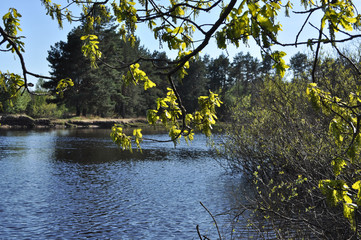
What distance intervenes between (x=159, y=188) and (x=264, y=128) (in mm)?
5750

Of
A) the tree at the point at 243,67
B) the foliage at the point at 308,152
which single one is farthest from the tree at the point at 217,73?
the foliage at the point at 308,152

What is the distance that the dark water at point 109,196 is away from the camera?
449 inches

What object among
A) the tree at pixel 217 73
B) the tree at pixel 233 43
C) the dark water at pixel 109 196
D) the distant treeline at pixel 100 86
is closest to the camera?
the tree at pixel 233 43

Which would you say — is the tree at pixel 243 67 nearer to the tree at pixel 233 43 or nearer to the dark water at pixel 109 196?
the dark water at pixel 109 196

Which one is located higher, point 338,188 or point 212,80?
point 212,80

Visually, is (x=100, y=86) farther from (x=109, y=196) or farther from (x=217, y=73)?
(x=109, y=196)

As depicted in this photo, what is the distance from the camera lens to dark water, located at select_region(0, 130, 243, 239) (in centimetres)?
1140

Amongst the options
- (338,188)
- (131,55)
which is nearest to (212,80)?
(131,55)

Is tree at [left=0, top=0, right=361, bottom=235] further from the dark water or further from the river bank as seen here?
the river bank

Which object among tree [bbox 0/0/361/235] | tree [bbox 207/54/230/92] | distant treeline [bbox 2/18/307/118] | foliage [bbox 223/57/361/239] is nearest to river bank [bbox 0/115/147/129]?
distant treeline [bbox 2/18/307/118]

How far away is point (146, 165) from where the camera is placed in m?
23.9

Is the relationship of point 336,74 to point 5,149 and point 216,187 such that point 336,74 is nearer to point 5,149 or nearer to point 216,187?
point 216,187

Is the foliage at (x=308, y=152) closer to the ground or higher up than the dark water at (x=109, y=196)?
higher up

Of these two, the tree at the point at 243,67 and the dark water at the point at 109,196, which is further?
the tree at the point at 243,67
